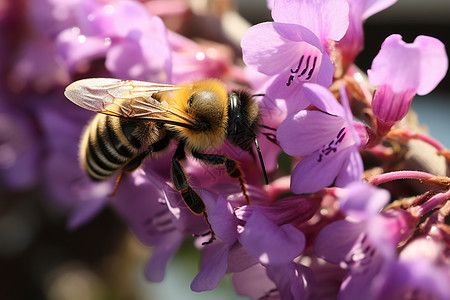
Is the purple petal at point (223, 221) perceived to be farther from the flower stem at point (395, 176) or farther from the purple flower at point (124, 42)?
the purple flower at point (124, 42)

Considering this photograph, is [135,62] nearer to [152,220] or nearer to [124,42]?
[124,42]

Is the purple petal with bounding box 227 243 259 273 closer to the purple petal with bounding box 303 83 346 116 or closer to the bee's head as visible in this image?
the bee's head

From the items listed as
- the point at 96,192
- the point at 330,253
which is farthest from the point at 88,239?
the point at 330,253

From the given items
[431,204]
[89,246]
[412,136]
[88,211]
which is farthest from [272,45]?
[89,246]

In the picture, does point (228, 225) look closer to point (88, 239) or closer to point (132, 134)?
point (132, 134)

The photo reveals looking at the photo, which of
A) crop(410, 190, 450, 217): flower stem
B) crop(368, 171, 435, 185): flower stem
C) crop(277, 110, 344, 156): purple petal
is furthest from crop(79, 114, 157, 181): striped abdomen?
crop(410, 190, 450, 217): flower stem
